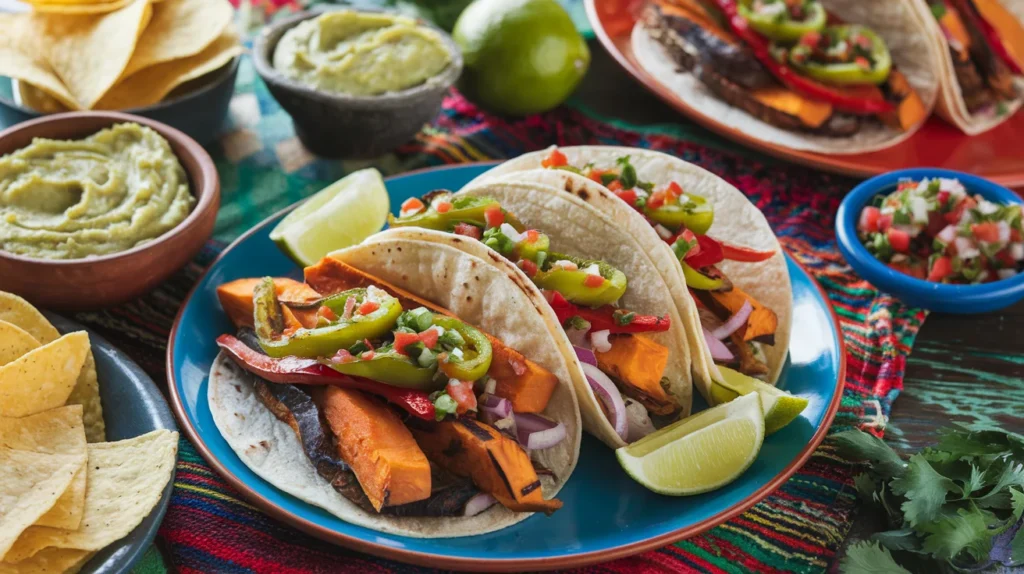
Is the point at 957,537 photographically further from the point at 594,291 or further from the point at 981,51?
the point at 981,51

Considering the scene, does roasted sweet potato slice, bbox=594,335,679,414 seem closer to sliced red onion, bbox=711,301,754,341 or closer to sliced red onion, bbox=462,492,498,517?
sliced red onion, bbox=711,301,754,341

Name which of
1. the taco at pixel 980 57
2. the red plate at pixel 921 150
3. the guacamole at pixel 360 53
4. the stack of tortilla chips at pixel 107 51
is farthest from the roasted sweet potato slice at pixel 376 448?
the taco at pixel 980 57

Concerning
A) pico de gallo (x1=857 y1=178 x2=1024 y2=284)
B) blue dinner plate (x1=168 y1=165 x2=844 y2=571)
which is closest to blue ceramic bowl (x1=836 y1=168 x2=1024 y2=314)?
pico de gallo (x1=857 y1=178 x2=1024 y2=284)

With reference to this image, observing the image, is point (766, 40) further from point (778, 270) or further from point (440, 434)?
point (440, 434)

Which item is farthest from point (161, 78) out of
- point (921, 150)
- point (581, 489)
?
point (921, 150)

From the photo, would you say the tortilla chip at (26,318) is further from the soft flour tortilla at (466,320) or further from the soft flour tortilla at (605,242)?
the soft flour tortilla at (605,242)
